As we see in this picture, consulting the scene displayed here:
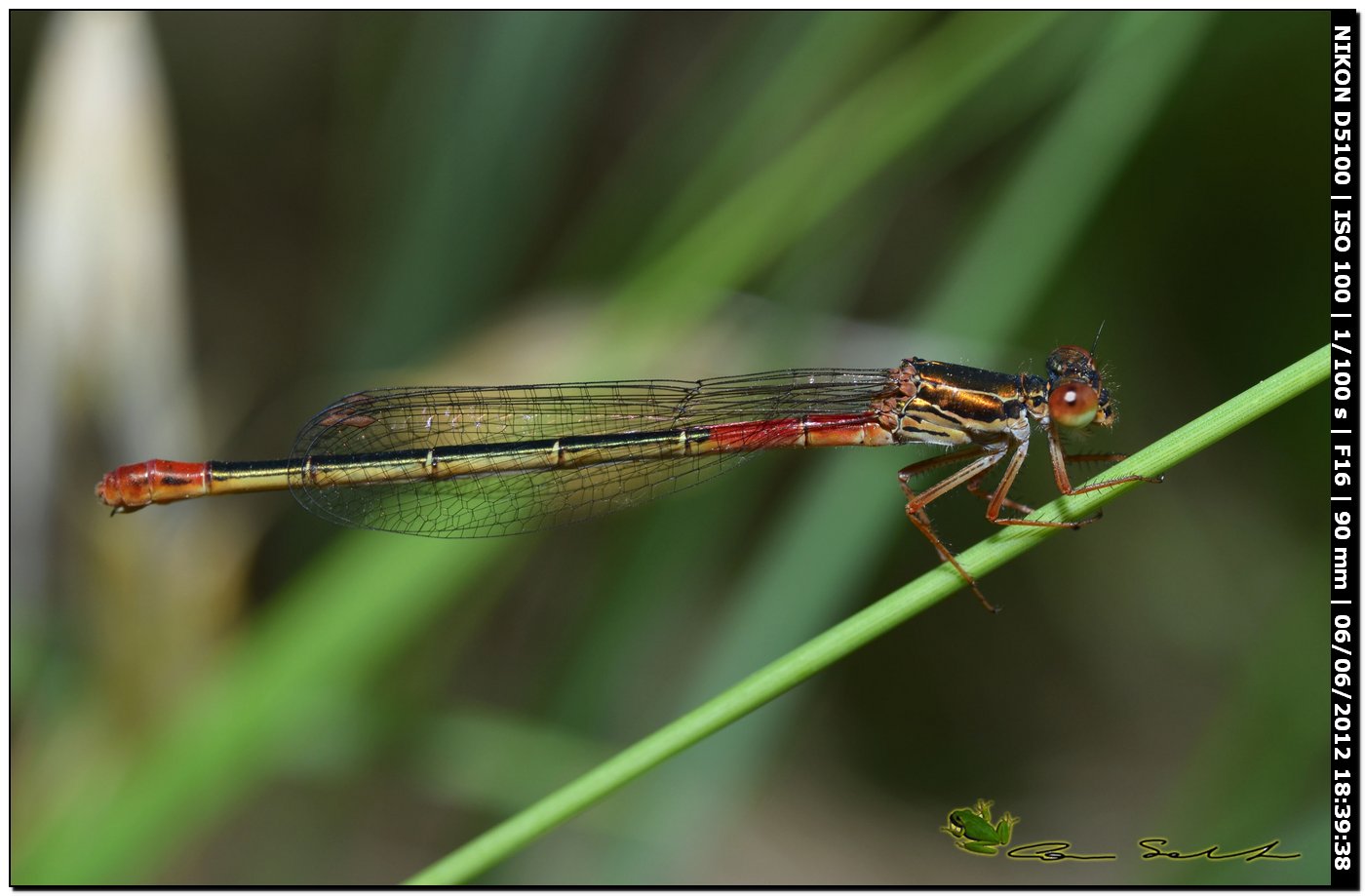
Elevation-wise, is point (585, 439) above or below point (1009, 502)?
above

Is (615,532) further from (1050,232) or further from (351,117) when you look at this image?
(351,117)

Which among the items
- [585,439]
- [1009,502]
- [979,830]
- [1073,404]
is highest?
[585,439]

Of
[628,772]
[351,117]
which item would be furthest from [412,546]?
[351,117]

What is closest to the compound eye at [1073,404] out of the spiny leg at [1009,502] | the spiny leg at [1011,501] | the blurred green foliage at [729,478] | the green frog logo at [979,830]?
the spiny leg at [1011,501]

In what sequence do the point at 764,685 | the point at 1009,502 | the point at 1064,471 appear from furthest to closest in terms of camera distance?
the point at 1009,502 → the point at 1064,471 → the point at 764,685

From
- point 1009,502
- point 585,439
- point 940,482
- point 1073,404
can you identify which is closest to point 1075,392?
point 1073,404

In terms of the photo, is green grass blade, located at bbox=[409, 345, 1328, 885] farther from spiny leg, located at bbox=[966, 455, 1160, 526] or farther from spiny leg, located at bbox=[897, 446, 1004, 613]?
spiny leg, located at bbox=[897, 446, 1004, 613]

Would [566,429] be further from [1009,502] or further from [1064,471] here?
[1064,471]
